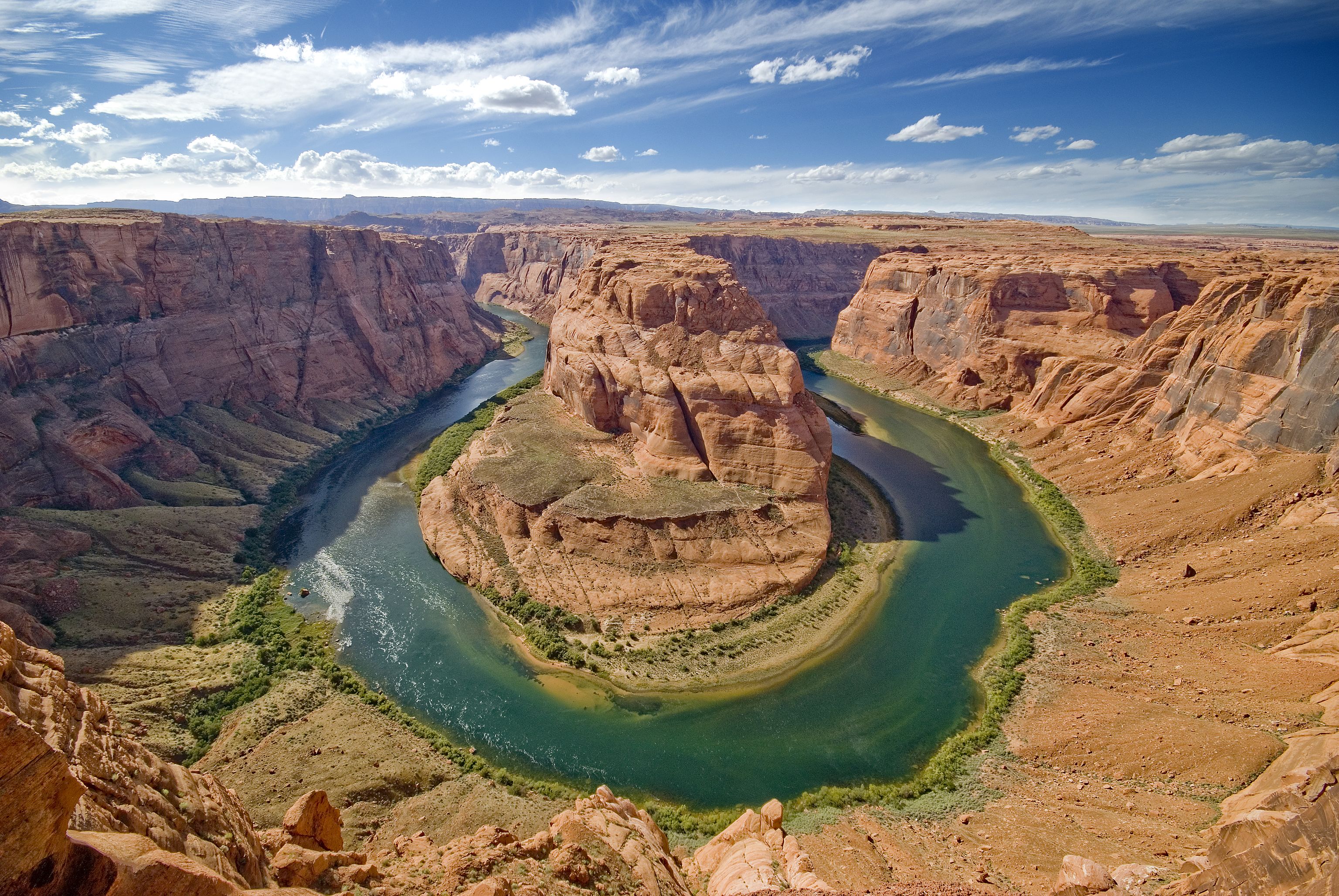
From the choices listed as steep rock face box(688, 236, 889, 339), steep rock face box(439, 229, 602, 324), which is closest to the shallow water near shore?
steep rock face box(688, 236, 889, 339)

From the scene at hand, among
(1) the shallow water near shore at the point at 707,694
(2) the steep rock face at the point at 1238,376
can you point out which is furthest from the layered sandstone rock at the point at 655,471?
(2) the steep rock face at the point at 1238,376

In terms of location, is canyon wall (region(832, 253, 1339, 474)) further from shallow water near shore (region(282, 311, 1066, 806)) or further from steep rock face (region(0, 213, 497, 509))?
steep rock face (region(0, 213, 497, 509))

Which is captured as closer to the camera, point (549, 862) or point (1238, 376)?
point (549, 862)

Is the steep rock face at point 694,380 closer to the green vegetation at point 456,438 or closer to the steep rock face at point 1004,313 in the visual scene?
the green vegetation at point 456,438

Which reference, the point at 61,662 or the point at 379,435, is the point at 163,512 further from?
the point at 61,662

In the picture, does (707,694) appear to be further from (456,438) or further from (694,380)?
(456,438)

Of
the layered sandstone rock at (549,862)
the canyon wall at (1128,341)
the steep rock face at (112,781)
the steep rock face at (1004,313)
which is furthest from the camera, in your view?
the steep rock face at (1004,313)

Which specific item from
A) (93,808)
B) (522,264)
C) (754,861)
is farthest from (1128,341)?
(522,264)
